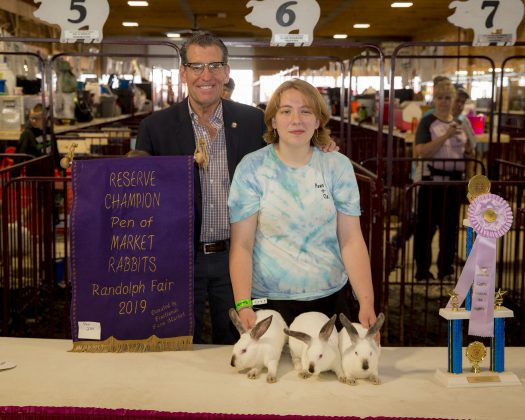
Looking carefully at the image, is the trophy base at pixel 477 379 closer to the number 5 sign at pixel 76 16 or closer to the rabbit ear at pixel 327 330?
the rabbit ear at pixel 327 330

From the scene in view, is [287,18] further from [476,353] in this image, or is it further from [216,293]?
[476,353]

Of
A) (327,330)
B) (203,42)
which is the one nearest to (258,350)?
(327,330)

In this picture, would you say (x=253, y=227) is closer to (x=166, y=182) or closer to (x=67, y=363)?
(x=166, y=182)

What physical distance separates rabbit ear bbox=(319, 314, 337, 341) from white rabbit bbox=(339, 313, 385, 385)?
0.11 ft

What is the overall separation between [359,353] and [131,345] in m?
0.74

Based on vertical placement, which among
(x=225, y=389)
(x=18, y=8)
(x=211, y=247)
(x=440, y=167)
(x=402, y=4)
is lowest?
(x=225, y=389)

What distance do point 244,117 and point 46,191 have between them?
9.05 feet

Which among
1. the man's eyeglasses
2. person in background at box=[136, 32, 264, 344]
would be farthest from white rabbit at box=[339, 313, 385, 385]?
the man's eyeglasses

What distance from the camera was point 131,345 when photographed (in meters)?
2.36

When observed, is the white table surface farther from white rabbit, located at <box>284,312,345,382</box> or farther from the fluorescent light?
the fluorescent light

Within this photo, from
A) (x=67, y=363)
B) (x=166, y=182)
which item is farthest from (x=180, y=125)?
(x=67, y=363)

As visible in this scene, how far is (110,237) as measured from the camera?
7.76 feet

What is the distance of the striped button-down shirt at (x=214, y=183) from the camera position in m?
2.89

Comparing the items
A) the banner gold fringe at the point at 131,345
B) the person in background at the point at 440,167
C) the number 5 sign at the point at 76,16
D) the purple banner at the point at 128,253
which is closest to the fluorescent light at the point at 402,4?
the person in background at the point at 440,167
